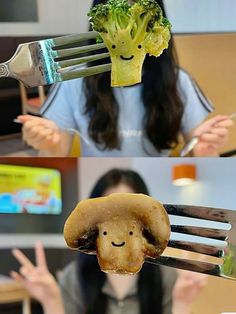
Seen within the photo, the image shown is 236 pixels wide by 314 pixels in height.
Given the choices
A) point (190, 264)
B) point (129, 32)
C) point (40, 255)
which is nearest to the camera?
point (129, 32)

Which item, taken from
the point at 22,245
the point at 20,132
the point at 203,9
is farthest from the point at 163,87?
the point at 22,245

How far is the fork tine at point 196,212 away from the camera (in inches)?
20.4

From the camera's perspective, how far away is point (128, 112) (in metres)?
0.89

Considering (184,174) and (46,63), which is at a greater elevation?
(46,63)

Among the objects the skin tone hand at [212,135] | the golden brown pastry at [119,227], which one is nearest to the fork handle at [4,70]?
the golden brown pastry at [119,227]

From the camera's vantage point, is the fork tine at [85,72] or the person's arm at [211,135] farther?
the person's arm at [211,135]

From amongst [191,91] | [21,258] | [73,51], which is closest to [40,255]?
[21,258]

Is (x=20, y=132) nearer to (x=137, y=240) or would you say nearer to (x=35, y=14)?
(x=35, y=14)

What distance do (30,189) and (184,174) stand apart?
0.74ft

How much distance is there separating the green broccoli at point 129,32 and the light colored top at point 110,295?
1.58 ft

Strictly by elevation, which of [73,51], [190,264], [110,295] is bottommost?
[110,295]

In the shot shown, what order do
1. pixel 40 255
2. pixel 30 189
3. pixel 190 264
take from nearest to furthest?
1. pixel 190 264
2. pixel 30 189
3. pixel 40 255

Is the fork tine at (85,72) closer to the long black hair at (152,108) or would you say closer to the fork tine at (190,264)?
the fork tine at (190,264)

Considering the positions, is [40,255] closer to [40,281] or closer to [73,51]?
[40,281]
